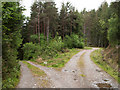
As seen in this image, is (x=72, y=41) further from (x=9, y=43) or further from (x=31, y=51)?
(x=9, y=43)

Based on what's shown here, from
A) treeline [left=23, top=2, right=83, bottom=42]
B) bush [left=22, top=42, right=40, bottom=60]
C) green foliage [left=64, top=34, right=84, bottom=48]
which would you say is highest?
treeline [left=23, top=2, right=83, bottom=42]

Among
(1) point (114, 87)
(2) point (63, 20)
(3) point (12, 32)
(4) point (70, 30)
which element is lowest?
(1) point (114, 87)

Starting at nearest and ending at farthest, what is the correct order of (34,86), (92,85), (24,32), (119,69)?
(34,86), (92,85), (119,69), (24,32)

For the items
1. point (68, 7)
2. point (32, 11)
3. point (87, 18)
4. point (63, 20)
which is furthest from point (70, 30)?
point (87, 18)

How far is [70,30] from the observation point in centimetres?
3659

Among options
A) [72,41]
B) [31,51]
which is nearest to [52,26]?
[72,41]

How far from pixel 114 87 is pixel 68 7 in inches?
1240

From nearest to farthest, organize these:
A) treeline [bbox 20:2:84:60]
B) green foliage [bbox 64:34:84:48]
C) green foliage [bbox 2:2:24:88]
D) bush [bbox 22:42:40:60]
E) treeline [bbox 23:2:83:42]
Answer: green foliage [bbox 2:2:24:88] → bush [bbox 22:42:40:60] → treeline [bbox 20:2:84:60] → treeline [bbox 23:2:83:42] → green foliage [bbox 64:34:84:48]

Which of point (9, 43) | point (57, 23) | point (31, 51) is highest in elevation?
point (57, 23)

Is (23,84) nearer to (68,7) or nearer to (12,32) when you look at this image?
(12,32)

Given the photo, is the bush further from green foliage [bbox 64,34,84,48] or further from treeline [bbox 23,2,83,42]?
green foliage [bbox 64,34,84,48]

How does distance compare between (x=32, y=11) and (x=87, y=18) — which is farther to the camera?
(x=87, y=18)

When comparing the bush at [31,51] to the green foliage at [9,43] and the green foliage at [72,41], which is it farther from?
the green foliage at [72,41]

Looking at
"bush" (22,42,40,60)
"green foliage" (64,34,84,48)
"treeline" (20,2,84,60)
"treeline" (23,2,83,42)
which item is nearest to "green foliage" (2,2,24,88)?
"bush" (22,42,40,60)
